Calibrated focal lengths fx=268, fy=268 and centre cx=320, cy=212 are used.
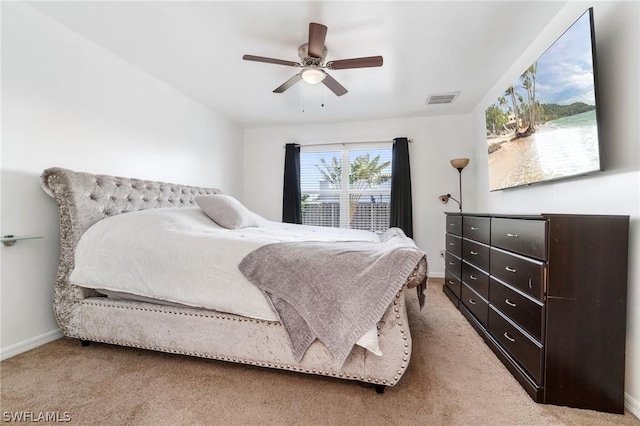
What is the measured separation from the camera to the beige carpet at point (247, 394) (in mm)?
1227

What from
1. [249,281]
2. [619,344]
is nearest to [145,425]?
[249,281]

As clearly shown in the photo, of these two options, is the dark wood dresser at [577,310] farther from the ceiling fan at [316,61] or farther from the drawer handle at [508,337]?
the ceiling fan at [316,61]

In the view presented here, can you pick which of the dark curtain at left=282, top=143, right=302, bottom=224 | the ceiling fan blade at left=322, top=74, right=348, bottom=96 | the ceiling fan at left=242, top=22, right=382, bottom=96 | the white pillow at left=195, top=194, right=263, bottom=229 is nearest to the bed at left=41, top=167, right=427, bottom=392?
the white pillow at left=195, top=194, right=263, bottom=229

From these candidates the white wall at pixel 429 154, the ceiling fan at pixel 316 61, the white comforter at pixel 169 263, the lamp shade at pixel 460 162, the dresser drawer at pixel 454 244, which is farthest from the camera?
the white wall at pixel 429 154

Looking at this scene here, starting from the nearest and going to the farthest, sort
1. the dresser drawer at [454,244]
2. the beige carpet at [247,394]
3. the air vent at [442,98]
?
the beige carpet at [247,394]
the dresser drawer at [454,244]
the air vent at [442,98]

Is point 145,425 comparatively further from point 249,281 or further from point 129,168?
point 129,168

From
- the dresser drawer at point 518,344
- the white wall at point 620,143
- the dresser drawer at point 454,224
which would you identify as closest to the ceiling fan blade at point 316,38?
the white wall at point 620,143

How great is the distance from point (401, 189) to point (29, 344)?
4019 mm

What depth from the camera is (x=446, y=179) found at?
13.0ft

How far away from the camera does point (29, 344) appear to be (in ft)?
5.90

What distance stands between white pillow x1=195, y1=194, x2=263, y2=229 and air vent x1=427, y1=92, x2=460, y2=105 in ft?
8.74

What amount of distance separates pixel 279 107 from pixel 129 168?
1944 mm

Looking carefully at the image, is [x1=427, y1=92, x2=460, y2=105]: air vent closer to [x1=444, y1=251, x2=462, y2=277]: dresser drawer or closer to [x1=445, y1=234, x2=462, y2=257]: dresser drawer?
[x1=445, y1=234, x2=462, y2=257]: dresser drawer

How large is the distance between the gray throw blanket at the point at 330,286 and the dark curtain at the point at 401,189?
2631 mm
